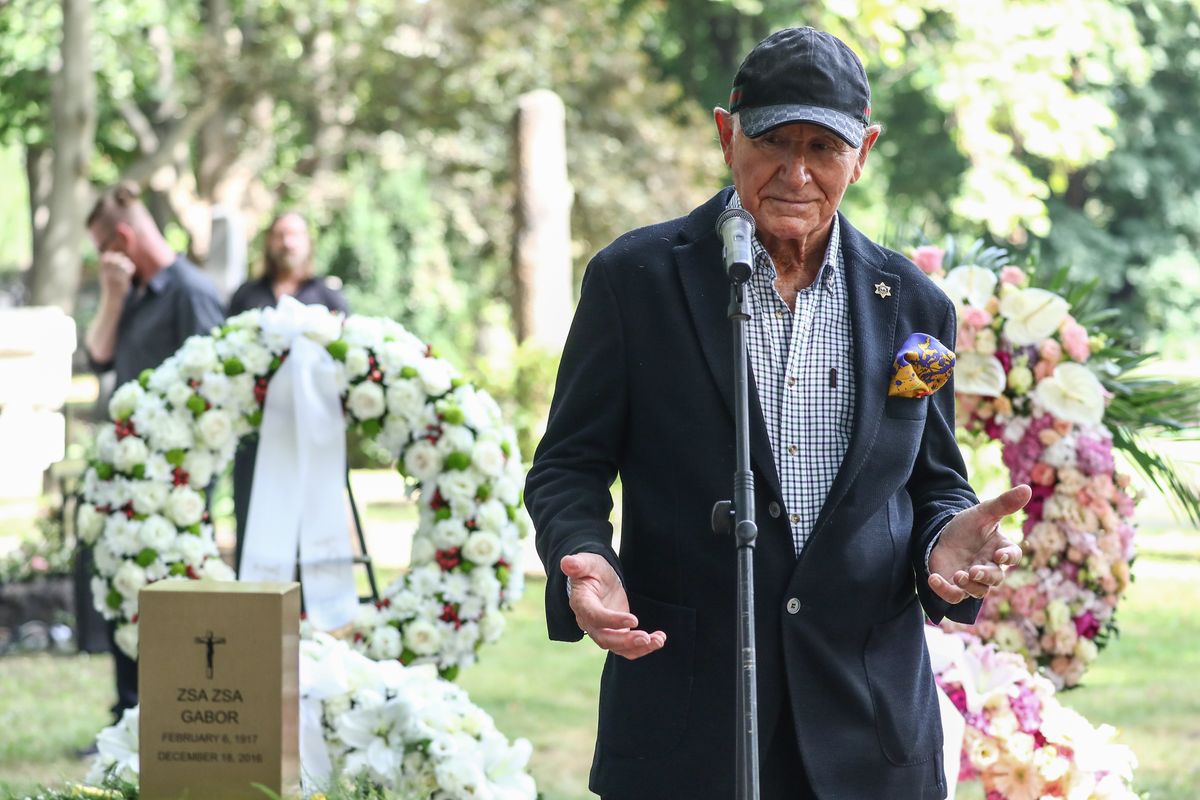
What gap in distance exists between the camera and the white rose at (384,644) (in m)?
5.16

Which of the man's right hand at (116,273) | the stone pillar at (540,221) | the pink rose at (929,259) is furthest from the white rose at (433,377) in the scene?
the stone pillar at (540,221)

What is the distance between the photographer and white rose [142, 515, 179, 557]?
209 inches

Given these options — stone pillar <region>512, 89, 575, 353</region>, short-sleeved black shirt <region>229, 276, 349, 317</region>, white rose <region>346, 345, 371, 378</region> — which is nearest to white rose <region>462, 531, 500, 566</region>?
white rose <region>346, 345, 371, 378</region>

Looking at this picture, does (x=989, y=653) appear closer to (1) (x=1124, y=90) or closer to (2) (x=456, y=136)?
(2) (x=456, y=136)

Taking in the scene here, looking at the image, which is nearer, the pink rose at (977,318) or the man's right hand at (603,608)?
the man's right hand at (603,608)

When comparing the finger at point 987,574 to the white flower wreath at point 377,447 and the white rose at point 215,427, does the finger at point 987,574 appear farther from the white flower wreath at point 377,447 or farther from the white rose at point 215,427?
the white rose at point 215,427

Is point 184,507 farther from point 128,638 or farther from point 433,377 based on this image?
point 433,377

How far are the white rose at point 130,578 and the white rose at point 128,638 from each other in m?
0.13

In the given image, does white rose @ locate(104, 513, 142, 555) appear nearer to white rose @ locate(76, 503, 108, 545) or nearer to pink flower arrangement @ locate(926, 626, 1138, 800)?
white rose @ locate(76, 503, 108, 545)

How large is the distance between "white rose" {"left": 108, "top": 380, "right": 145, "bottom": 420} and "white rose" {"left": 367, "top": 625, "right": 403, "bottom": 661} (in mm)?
1159

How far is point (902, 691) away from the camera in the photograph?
2510 mm

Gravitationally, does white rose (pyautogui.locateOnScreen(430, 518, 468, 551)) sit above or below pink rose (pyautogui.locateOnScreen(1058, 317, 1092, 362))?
below

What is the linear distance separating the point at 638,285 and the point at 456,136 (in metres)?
19.4

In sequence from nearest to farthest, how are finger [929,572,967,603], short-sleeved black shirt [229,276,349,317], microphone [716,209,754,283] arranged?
microphone [716,209,754,283] → finger [929,572,967,603] → short-sleeved black shirt [229,276,349,317]
